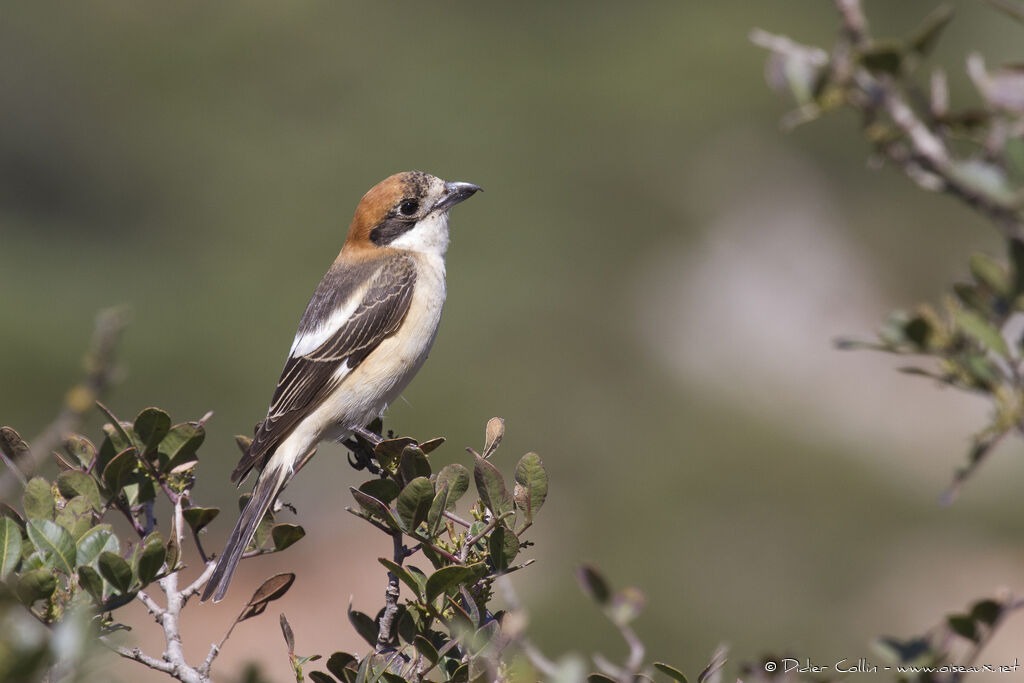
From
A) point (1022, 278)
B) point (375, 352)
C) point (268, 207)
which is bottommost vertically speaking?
point (268, 207)

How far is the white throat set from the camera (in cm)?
517

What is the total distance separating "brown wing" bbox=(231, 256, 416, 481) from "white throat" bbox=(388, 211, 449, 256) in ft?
0.64

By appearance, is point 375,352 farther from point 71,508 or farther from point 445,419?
point 445,419

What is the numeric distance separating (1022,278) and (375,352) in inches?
124

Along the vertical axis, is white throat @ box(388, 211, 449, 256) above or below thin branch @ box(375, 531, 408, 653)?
above

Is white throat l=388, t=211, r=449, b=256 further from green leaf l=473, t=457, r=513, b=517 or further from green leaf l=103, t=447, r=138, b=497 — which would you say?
green leaf l=473, t=457, r=513, b=517

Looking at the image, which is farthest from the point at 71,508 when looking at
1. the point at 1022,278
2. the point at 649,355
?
the point at 649,355

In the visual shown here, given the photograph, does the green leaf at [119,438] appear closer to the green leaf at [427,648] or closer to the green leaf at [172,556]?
the green leaf at [172,556]

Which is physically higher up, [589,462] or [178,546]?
[178,546]

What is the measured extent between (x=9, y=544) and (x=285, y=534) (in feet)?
2.34

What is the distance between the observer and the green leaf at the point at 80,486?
8.43 feet

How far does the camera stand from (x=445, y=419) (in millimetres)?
9297

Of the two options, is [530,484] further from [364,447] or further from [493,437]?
[364,447]

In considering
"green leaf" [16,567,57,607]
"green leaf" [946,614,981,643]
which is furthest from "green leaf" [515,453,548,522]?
"green leaf" [16,567,57,607]
